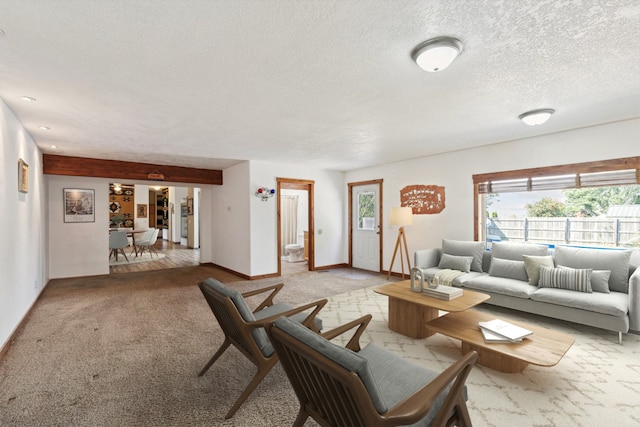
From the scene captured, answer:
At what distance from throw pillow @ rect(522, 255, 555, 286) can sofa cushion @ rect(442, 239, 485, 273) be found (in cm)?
73

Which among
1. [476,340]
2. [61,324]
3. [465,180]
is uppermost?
[465,180]

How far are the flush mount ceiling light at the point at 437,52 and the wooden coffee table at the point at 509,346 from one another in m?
2.12

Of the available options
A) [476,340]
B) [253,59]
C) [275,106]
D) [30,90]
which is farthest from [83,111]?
[476,340]

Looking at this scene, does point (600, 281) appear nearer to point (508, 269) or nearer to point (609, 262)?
point (609, 262)

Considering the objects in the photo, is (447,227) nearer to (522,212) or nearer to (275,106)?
(522,212)

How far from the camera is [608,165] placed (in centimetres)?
373

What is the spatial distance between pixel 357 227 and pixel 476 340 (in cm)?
493

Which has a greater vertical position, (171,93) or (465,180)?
(171,93)

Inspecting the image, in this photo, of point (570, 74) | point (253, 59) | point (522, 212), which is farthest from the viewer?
point (522, 212)

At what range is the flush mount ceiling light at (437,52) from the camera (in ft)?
6.18

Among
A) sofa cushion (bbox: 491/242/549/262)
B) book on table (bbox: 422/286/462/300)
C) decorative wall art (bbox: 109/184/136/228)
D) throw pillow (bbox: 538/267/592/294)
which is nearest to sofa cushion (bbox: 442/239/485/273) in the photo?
sofa cushion (bbox: 491/242/549/262)


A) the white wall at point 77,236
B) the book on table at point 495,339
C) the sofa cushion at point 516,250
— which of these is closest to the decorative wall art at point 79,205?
the white wall at point 77,236

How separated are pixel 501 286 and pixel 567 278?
67 cm

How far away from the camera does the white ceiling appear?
5.39 feet
